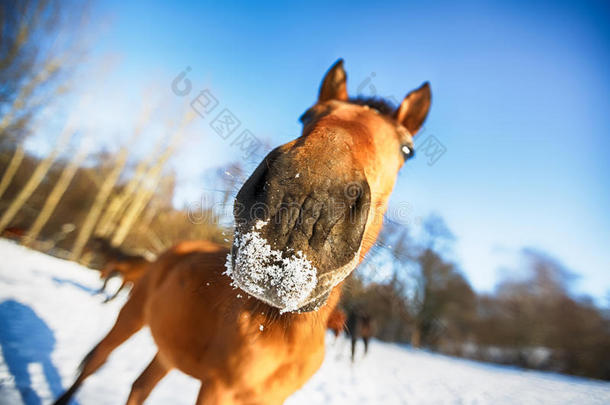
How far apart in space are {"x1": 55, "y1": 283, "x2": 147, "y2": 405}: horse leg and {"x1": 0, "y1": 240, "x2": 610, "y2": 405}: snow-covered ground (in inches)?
11.8

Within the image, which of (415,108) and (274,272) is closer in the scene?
(274,272)

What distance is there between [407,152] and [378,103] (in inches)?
20.2

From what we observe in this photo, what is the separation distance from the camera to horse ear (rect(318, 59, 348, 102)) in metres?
2.42

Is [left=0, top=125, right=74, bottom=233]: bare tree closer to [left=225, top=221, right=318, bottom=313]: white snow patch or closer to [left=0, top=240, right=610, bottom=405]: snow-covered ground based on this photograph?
[left=0, top=240, right=610, bottom=405]: snow-covered ground

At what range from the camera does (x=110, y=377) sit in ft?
11.9

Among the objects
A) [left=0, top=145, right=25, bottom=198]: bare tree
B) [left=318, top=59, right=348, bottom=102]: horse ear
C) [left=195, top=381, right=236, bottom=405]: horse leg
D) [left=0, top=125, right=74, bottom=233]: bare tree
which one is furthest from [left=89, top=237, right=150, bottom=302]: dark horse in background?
[left=0, top=145, right=25, bottom=198]: bare tree

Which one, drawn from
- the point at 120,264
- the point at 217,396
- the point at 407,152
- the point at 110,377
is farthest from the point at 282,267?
the point at 120,264

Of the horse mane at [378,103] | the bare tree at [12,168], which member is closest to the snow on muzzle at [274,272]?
the horse mane at [378,103]

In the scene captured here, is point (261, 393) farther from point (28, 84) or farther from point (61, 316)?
point (28, 84)

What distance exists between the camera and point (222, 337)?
164 centimetres

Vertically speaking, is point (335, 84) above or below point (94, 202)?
above

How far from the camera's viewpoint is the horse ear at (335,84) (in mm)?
2422

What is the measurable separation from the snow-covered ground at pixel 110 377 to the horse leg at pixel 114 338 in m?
0.30

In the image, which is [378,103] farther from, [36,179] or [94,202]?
[94,202]
